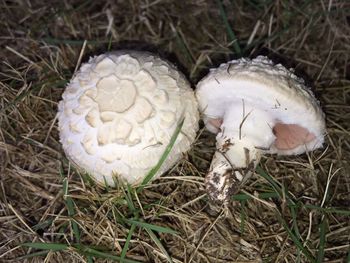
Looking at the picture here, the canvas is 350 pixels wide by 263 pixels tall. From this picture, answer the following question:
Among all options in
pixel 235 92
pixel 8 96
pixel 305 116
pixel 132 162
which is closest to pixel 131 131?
pixel 132 162

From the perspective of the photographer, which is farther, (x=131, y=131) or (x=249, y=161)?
(x=249, y=161)

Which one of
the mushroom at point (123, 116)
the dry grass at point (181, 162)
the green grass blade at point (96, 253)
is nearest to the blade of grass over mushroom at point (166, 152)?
the mushroom at point (123, 116)

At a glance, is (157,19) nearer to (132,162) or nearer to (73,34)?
(73,34)

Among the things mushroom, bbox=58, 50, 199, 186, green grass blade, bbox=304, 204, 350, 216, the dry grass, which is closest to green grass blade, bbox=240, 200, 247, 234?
the dry grass

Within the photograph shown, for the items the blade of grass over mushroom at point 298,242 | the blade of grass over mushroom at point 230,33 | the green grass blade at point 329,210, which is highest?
the blade of grass over mushroom at point 230,33

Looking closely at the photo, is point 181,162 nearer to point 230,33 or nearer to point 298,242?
point 298,242

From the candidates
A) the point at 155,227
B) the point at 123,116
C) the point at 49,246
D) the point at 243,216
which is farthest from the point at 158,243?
the point at 123,116

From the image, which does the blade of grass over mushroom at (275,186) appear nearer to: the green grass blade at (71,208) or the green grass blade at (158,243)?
the green grass blade at (158,243)
